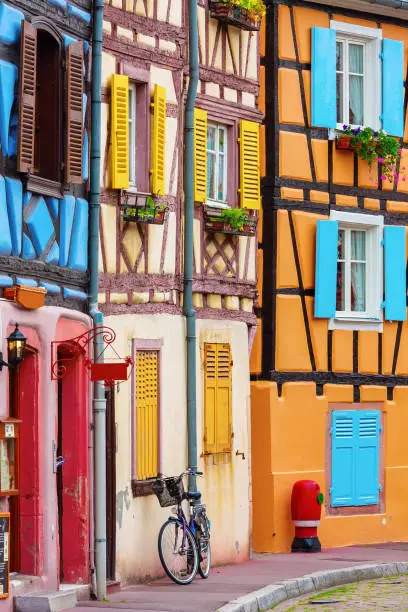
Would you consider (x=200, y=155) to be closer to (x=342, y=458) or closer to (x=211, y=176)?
(x=211, y=176)

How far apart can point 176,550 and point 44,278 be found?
3.73 m

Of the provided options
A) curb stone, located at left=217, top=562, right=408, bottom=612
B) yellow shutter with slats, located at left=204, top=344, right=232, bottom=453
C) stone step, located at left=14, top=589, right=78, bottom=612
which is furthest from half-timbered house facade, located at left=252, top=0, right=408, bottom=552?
stone step, located at left=14, top=589, right=78, bottom=612

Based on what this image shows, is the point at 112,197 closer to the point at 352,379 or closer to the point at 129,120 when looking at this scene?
the point at 129,120

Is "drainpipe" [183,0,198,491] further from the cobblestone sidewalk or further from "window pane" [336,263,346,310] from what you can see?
"window pane" [336,263,346,310]

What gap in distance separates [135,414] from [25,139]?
13.0ft

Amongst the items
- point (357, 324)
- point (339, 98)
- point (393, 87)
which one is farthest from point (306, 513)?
point (393, 87)

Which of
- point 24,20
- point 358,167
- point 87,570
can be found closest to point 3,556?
point 87,570

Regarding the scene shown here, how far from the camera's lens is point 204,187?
19438 millimetres

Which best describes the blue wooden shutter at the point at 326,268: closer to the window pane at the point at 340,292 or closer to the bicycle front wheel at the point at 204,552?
the window pane at the point at 340,292

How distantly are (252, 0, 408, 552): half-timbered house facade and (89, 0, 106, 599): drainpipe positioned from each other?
16.9ft

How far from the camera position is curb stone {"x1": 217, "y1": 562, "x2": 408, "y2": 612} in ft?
50.7

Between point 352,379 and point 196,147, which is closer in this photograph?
point 196,147

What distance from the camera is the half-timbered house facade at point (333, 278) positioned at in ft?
70.9

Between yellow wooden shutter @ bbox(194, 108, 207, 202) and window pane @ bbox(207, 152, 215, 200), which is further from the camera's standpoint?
window pane @ bbox(207, 152, 215, 200)
